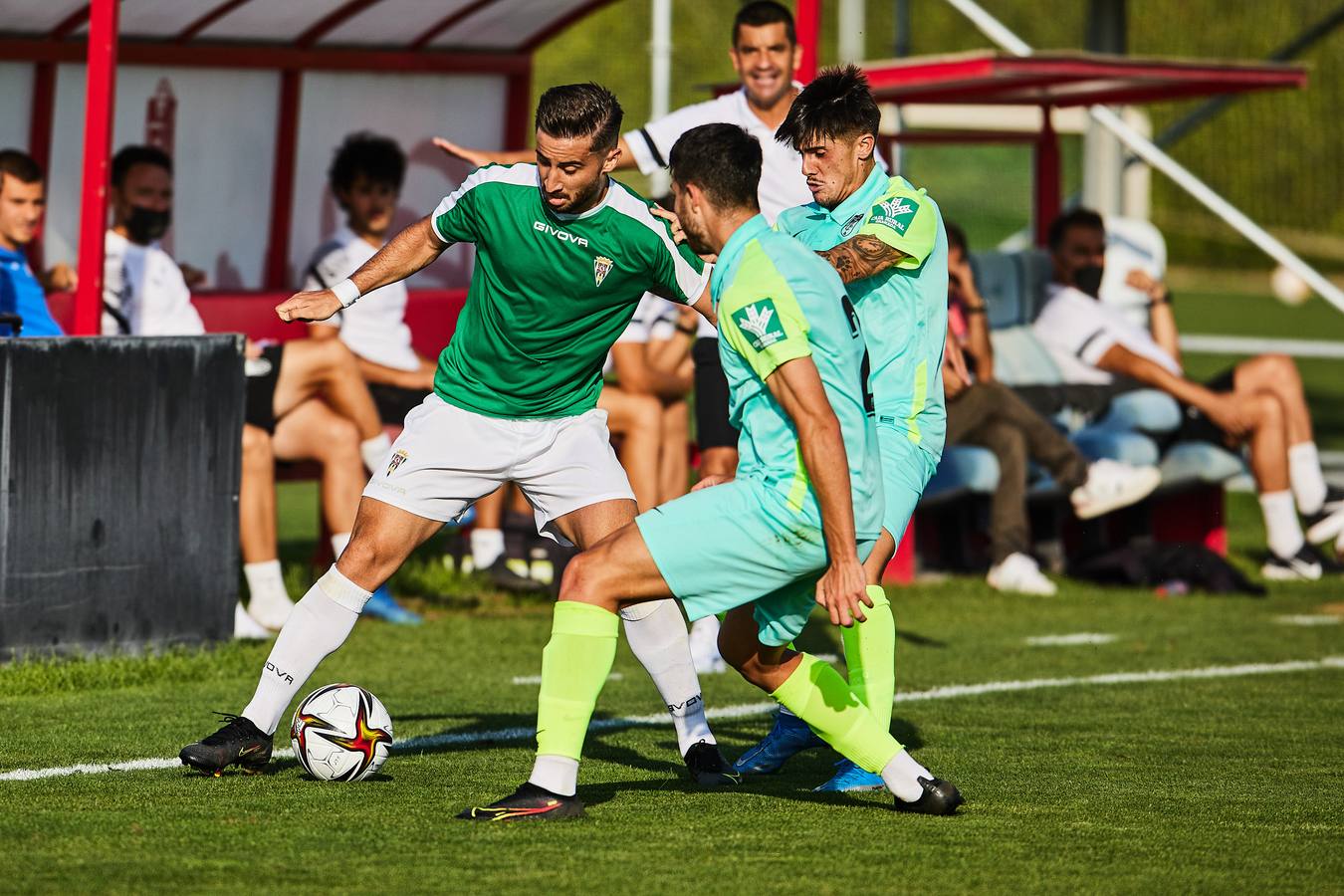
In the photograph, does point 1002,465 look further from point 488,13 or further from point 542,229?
point 542,229

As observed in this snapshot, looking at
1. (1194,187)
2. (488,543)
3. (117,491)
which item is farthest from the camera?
(1194,187)

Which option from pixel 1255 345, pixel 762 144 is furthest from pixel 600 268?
pixel 1255 345

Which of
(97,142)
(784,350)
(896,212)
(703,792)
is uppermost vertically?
(97,142)

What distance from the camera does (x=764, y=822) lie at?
552cm

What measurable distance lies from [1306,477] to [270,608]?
595cm

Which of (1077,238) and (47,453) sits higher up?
(1077,238)

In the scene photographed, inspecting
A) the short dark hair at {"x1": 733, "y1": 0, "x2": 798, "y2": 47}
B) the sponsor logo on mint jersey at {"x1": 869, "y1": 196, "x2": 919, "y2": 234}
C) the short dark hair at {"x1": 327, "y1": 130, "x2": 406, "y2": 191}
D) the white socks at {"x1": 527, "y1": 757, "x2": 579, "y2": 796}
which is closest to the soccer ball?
the white socks at {"x1": 527, "y1": 757, "x2": 579, "y2": 796}

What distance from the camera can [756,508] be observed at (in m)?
5.22

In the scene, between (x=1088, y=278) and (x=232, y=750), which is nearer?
(x=232, y=750)

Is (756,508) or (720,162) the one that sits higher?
(720,162)

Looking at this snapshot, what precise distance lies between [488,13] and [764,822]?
804 cm

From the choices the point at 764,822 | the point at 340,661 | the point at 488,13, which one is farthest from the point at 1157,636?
the point at 488,13

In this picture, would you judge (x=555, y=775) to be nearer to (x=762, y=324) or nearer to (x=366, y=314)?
(x=762, y=324)

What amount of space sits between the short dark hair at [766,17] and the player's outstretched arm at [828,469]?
318 cm
